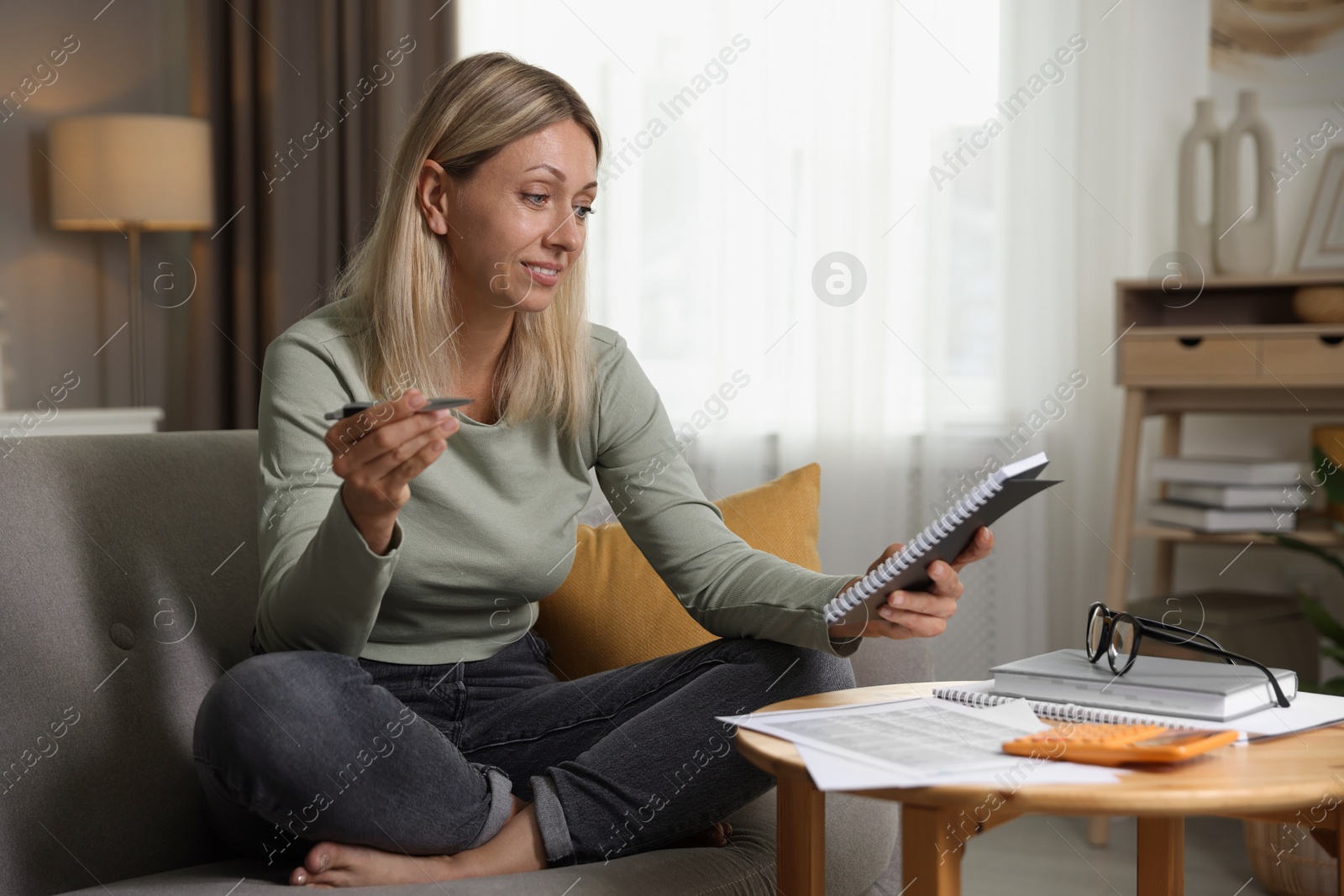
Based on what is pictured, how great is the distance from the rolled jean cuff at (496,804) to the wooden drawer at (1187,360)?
1557 millimetres

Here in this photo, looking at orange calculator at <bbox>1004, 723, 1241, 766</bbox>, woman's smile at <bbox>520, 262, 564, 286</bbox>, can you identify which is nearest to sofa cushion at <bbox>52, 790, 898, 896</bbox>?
orange calculator at <bbox>1004, 723, 1241, 766</bbox>

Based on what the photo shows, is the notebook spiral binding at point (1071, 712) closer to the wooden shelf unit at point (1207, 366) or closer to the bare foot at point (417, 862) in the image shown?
the bare foot at point (417, 862)

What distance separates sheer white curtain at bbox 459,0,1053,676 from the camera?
258 centimetres

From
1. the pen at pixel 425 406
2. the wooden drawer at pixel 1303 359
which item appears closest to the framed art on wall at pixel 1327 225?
the wooden drawer at pixel 1303 359

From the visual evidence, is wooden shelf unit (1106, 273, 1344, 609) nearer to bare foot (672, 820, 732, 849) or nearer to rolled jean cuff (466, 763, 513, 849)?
bare foot (672, 820, 732, 849)

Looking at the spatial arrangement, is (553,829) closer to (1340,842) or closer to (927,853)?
(927,853)

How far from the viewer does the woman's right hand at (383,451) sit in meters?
0.94

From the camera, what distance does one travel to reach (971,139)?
2.57 metres

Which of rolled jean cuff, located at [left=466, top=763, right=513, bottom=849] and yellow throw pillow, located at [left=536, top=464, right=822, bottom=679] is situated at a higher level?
yellow throw pillow, located at [left=536, top=464, right=822, bottom=679]

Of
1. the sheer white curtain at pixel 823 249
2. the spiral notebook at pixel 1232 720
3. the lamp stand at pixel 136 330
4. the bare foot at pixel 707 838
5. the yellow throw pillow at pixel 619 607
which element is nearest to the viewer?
the spiral notebook at pixel 1232 720

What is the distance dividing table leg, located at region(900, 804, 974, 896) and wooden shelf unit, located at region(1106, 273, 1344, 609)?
1.59 m

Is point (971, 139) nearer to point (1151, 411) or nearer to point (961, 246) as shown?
point (961, 246)

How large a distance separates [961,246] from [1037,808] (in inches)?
77.7

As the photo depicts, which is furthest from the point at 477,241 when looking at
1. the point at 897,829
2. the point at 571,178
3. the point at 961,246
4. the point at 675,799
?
the point at 961,246
